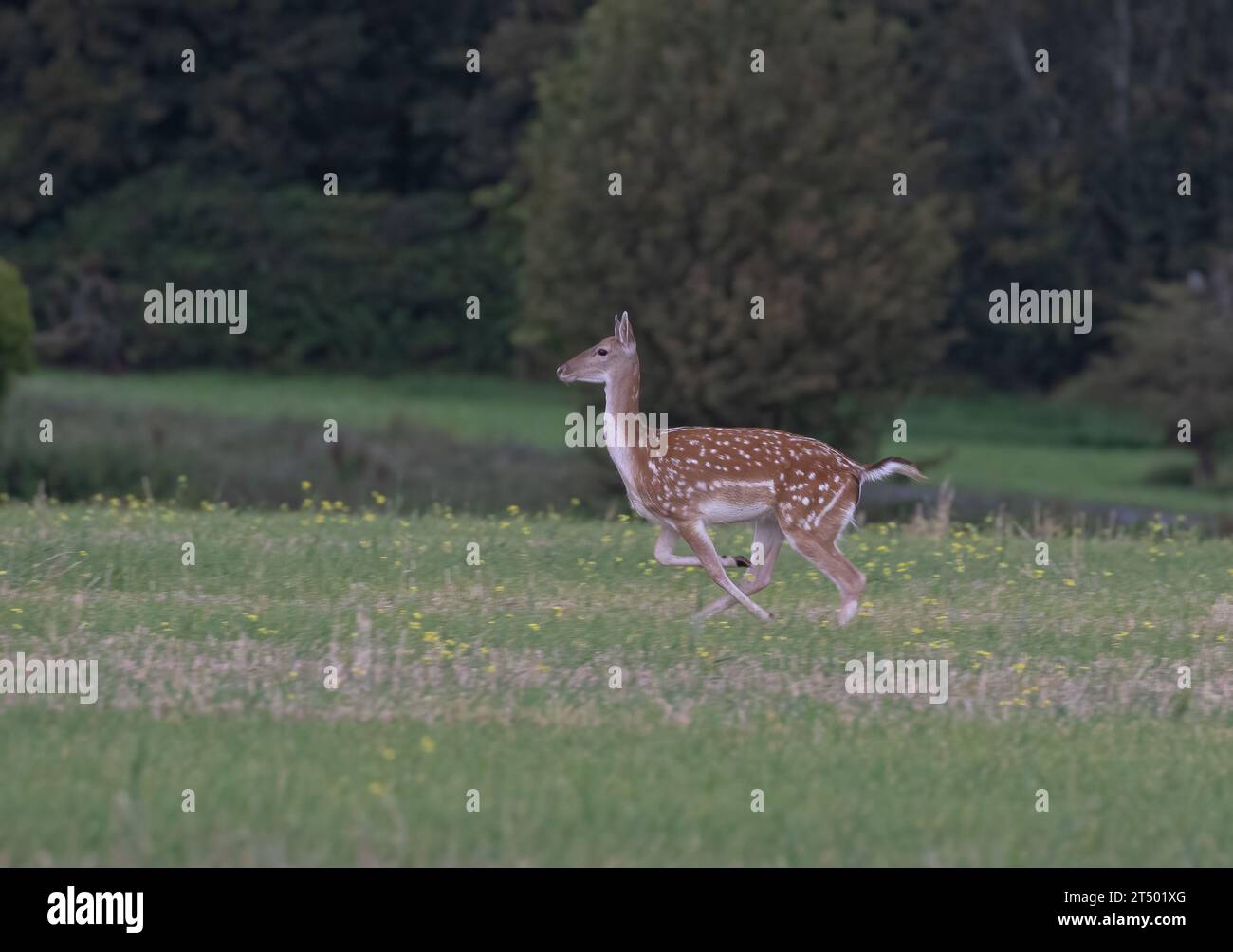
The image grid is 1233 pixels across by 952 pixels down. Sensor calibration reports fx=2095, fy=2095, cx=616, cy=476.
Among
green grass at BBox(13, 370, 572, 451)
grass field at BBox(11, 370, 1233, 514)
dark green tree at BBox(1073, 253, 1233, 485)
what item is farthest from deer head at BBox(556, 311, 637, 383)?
dark green tree at BBox(1073, 253, 1233, 485)

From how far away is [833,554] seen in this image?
13.4m

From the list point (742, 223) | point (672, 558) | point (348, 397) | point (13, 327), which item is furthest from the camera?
point (348, 397)

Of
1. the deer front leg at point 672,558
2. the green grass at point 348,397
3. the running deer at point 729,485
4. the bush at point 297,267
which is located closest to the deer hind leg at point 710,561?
the running deer at point 729,485

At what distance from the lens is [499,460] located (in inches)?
1581

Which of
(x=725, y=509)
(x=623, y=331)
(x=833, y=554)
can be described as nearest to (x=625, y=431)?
(x=623, y=331)

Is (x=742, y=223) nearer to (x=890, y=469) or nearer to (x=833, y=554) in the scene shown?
(x=890, y=469)

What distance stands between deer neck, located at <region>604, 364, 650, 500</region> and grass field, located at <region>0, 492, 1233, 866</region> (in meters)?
0.91

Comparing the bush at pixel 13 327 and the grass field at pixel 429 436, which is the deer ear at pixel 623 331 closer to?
the grass field at pixel 429 436

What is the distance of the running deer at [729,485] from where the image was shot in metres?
13.3

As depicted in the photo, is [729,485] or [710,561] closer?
[710,561]

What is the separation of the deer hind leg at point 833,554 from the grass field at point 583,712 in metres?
0.19

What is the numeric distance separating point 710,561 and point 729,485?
1.82ft

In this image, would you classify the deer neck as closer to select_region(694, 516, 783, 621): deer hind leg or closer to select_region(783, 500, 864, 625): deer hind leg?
select_region(694, 516, 783, 621): deer hind leg

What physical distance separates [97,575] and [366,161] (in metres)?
51.1
